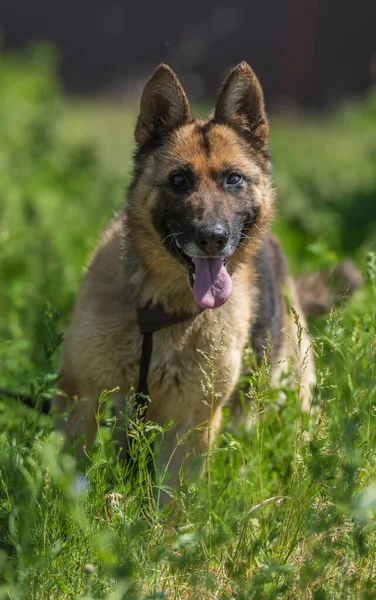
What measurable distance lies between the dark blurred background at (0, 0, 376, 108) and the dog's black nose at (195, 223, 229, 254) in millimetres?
12567

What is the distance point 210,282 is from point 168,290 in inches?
14.4

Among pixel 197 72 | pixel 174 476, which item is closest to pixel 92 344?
pixel 174 476

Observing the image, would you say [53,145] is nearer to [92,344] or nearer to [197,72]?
[92,344]

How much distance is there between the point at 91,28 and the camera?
56.2ft

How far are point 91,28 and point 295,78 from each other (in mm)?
4294

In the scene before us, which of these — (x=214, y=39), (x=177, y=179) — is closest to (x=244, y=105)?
(x=177, y=179)

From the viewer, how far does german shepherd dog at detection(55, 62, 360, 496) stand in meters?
3.94

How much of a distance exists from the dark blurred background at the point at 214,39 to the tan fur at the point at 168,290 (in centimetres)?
1202

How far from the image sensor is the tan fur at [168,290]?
400cm

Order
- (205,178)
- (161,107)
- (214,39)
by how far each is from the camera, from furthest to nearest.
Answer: (214,39) → (161,107) → (205,178)

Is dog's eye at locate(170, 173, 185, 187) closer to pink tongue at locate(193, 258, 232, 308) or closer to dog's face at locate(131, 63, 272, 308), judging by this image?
dog's face at locate(131, 63, 272, 308)

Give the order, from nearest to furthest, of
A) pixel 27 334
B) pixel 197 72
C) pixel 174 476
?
1. pixel 174 476
2. pixel 27 334
3. pixel 197 72

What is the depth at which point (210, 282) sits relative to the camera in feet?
12.7

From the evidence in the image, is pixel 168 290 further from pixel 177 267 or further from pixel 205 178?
pixel 205 178
